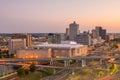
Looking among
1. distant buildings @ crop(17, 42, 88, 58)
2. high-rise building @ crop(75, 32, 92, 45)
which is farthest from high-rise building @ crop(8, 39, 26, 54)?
high-rise building @ crop(75, 32, 92, 45)

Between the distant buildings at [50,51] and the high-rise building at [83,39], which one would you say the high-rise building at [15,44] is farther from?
the high-rise building at [83,39]

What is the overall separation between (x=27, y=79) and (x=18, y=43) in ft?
147

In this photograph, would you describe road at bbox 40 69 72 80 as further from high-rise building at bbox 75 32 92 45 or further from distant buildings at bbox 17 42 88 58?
high-rise building at bbox 75 32 92 45

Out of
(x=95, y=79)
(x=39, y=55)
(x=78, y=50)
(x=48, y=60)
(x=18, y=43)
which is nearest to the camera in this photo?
(x=95, y=79)

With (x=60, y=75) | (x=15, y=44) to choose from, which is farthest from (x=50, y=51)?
(x=60, y=75)

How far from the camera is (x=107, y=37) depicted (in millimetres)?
164125

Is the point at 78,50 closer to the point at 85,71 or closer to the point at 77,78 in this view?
the point at 85,71

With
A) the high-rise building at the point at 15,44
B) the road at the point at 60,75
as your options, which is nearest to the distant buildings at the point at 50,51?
the high-rise building at the point at 15,44

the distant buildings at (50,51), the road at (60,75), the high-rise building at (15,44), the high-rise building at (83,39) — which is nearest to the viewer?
the road at (60,75)

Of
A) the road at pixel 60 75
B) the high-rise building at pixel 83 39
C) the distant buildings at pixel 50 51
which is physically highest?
the high-rise building at pixel 83 39

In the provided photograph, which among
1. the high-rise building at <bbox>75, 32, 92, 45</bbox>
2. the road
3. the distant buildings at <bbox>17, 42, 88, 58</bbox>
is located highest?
the high-rise building at <bbox>75, 32, 92, 45</bbox>

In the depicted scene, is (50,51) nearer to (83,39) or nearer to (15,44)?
(15,44)

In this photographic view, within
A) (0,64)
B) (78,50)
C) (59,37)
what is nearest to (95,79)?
(0,64)

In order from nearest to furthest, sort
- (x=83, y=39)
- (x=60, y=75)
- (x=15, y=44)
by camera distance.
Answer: (x=60, y=75)
(x=15, y=44)
(x=83, y=39)
